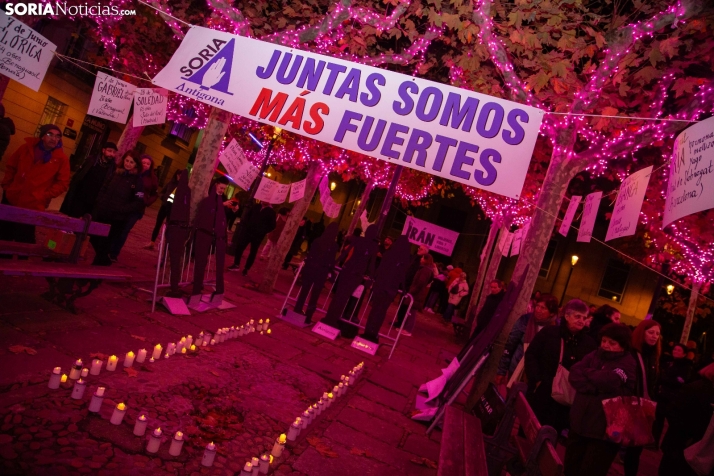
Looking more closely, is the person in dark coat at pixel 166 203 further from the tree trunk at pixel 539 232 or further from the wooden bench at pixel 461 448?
the wooden bench at pixel 461 448

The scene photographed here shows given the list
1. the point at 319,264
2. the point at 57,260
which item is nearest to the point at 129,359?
the point at 57,260

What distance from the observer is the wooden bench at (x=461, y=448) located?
3.11m

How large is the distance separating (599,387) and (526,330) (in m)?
1.89

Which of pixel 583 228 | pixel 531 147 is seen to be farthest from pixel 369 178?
pixel 531 147

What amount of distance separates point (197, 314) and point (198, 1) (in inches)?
266

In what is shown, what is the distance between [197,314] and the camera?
6887 millimetres

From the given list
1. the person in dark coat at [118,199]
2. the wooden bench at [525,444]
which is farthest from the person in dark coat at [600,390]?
the person in dark coat at [118,199]

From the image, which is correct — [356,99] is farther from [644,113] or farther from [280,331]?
[644,113]

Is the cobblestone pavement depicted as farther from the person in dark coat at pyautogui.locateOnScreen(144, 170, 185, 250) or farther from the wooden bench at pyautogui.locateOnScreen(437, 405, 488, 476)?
the person in dark coat at pyautogui.locateOnScreen(144, 170, 185, 250)

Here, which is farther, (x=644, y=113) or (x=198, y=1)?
(x=198, y=1)

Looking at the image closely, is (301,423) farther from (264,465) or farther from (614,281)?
(614,281)

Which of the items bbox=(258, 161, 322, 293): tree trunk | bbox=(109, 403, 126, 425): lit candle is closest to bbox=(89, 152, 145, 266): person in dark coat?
bbox=(258, 161, 322, 293): tree trunk

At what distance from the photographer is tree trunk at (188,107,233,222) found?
24.5ft

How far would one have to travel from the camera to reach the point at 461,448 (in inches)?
139
